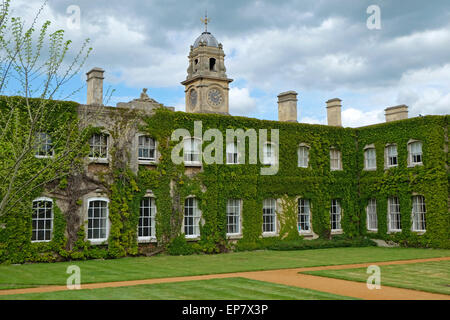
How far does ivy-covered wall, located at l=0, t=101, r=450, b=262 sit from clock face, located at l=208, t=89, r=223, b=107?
19.2 m

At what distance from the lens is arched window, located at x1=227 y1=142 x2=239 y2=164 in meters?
25.0

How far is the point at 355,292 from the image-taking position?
1149 cm

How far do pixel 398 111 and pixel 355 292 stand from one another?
2067cm

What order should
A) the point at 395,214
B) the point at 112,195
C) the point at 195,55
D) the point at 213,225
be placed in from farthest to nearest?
1. the point at 195,55
2. the point at 395,214
3. the point at 213,225
4. the point at 112,195

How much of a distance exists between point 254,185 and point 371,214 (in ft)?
25.4

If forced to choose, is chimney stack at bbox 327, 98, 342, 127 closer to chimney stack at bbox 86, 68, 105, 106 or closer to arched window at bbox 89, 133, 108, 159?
chimney stack at bbox 86, 68, 105, 106

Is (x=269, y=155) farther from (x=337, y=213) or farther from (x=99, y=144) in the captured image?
(x=99, y=144)

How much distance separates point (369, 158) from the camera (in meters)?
28.7

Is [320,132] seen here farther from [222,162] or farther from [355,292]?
[355,292]

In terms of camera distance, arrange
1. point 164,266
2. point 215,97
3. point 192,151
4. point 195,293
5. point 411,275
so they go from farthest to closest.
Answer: point 215,97 → point 192,151 → point 164,266 → point 411,275 → point 195,293

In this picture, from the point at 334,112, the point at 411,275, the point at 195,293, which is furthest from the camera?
the point at 334,112

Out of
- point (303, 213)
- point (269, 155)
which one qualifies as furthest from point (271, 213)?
point (269, 155)

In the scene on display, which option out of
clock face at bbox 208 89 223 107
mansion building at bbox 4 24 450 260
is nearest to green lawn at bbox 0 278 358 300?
mansion building at bbox 4 24 450 260
